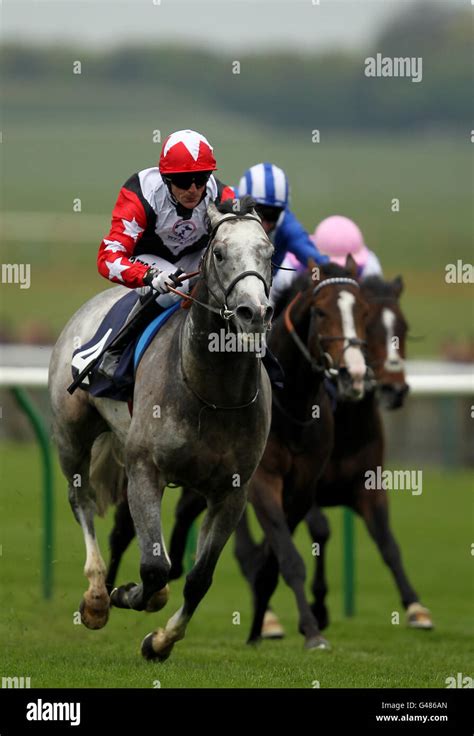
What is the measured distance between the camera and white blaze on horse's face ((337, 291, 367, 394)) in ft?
25.6

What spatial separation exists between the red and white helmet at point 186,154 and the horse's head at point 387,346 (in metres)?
3.18

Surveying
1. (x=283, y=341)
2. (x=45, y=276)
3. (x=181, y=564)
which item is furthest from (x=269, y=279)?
(x=45, y=276)

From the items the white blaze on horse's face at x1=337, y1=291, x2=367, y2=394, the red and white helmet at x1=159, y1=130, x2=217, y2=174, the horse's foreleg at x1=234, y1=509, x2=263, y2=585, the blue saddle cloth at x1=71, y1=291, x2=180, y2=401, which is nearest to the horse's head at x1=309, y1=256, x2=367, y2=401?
the white blaze on horse's face at x1=337, y1=291, x2=367, y2=394

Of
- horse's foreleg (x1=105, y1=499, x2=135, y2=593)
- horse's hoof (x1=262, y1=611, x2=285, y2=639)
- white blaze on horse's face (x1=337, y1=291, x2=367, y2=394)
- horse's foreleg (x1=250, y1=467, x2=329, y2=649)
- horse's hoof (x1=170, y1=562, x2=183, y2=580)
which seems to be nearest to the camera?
horse's foreleg (x1=250, y1=467, x2=329, y2=649)

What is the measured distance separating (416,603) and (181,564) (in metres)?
1.54

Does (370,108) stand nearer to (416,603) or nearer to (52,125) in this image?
(52,125)

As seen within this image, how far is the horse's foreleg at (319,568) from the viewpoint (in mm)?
9102

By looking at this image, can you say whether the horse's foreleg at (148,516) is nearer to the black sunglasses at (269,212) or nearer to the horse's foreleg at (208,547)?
the horse's foreleg at (208,547)

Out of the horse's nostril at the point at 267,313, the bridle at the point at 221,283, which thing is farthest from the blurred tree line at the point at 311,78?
the horse's nostril at the point at 267,313

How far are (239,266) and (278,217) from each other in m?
2.96

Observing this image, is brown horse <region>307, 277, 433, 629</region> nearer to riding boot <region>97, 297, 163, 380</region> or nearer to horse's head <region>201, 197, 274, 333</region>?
riding boot <region>97, 297, 163, 380</region>

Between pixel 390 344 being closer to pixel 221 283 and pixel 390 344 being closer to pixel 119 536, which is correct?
pixel 119 536

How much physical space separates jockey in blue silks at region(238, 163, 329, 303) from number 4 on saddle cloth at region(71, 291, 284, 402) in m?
1.60

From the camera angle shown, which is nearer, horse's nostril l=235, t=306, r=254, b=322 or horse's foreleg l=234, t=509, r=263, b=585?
horse's nostril l=235, t=306, r=254, b=322
